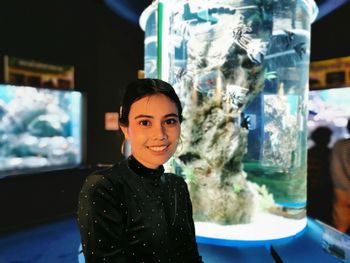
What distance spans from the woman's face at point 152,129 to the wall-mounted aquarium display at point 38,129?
347 cm

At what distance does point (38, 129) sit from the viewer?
4.35 meters

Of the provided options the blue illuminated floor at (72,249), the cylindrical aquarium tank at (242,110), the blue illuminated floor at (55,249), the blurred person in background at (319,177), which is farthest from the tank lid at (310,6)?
the blue illuminated floor at (55,249)

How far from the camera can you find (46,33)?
14.3 feet

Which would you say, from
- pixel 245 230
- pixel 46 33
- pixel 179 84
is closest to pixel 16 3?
pixel 46 33

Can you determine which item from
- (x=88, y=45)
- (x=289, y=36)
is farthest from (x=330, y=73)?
(x=88, y=45)

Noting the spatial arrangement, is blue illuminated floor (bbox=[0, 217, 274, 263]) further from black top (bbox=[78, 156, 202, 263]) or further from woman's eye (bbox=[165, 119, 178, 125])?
woman's eye (bbox=[165, 119, 178, 125])

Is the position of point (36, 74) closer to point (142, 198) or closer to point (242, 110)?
point (242, 110)

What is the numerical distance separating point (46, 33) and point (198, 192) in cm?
308

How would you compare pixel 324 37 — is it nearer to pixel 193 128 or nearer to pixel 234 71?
pixel 234 71

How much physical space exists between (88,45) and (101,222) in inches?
174

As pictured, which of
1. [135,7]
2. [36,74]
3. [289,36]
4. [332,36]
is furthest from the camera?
[135,7]

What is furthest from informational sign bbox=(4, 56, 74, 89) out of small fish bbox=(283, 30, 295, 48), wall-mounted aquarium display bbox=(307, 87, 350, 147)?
wall-mounted aquarium display bbox=(307, 87, 350, 147)

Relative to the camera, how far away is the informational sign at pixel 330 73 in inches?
155

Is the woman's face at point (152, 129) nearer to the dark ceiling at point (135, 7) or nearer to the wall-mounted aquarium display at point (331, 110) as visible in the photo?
the wall-mounted aquarium display at point (331, 110)
